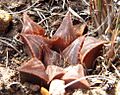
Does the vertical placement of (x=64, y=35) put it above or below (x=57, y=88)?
above

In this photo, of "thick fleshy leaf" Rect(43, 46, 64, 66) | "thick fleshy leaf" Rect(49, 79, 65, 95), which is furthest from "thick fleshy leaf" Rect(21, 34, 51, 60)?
"thick fleshy leaf" Rect(49, 79, 65, 95)

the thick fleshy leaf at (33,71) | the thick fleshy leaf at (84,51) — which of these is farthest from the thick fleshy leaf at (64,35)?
the thick fleshy leaf at (33,71)

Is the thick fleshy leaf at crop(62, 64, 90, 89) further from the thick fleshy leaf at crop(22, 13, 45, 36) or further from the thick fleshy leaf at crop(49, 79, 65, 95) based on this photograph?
the thick fleshy leaf at crop(22, 13, 45, 36)

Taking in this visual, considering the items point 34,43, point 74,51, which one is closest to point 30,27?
point 34,43

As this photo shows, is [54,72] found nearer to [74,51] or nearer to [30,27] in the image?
[74,51]

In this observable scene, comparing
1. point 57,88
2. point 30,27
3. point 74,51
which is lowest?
point 57,88

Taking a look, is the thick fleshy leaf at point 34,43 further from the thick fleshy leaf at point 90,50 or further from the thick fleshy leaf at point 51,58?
the thick fleshy leaf at point 90,50

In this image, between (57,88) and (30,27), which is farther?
(30,27)
